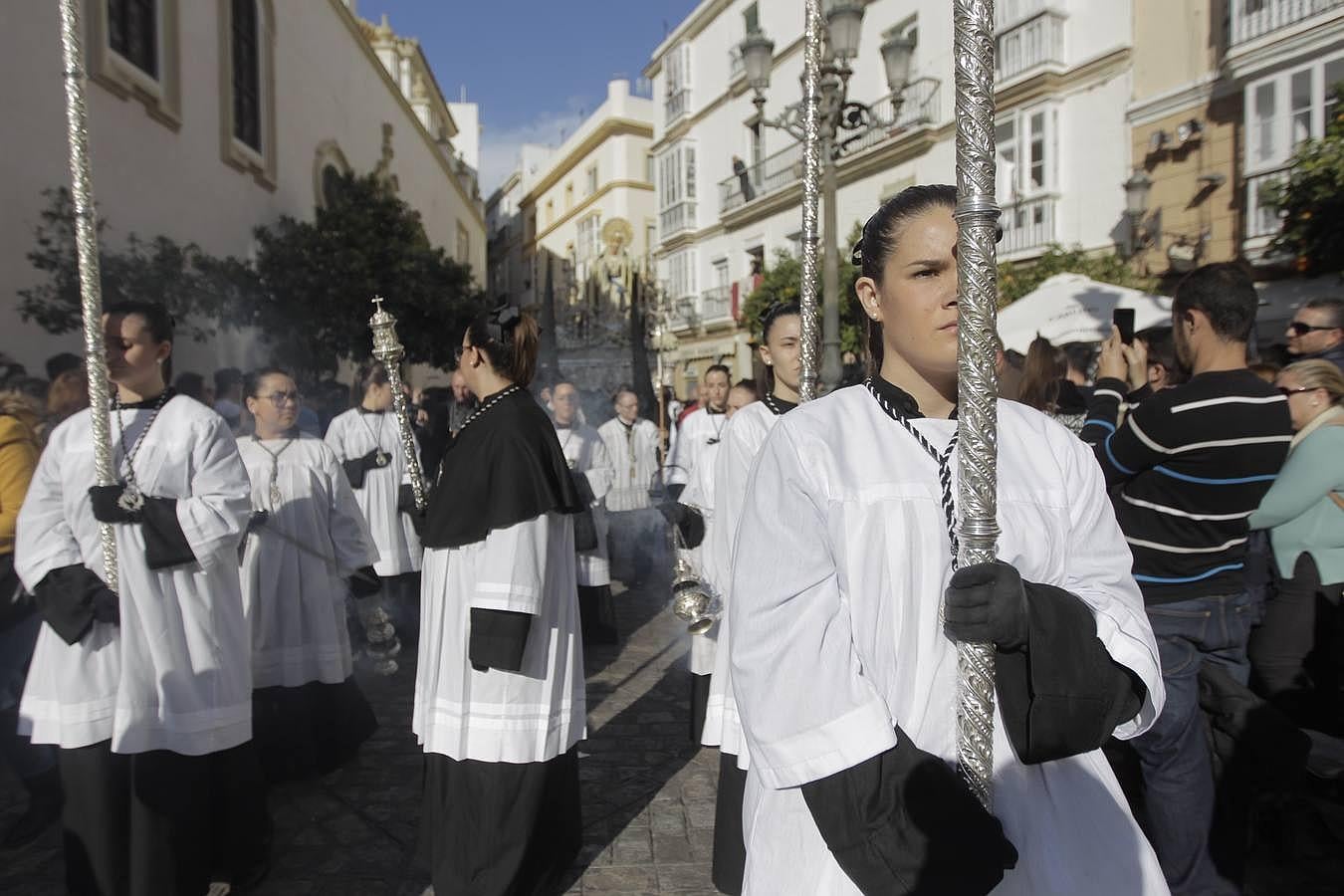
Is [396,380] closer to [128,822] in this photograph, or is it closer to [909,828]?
[128,822]

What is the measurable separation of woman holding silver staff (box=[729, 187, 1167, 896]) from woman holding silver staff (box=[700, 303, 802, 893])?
4.69 feet

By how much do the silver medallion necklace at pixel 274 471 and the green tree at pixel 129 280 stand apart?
2.77 metres

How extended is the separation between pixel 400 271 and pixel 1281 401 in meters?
14.9

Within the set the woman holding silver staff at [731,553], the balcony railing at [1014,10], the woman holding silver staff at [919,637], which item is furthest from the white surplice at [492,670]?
the balcony railing at [1014,10]

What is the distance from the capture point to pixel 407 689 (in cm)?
596

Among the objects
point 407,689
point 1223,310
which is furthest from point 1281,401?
point 407,689

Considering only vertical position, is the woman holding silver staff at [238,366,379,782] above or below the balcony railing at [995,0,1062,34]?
below

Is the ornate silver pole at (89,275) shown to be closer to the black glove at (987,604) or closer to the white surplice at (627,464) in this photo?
the black glove at (987,604)

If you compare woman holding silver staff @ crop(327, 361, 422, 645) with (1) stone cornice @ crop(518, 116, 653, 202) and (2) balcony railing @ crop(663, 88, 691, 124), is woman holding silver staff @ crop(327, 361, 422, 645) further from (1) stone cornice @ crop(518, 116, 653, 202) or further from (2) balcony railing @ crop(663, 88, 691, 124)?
(1) stone cornice @ crop(518, 116, 653, 202)

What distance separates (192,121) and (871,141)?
15.2m

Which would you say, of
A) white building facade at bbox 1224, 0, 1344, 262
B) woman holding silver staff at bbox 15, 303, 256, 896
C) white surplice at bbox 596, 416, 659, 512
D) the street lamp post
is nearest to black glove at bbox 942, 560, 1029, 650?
woman holding silver staff at bbox 15, 303, 256, 896

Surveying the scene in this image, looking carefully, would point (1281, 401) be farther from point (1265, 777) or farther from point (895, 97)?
point (895, 97)

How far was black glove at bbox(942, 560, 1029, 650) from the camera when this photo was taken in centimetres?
129

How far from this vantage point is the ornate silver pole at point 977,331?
4.36 feet
